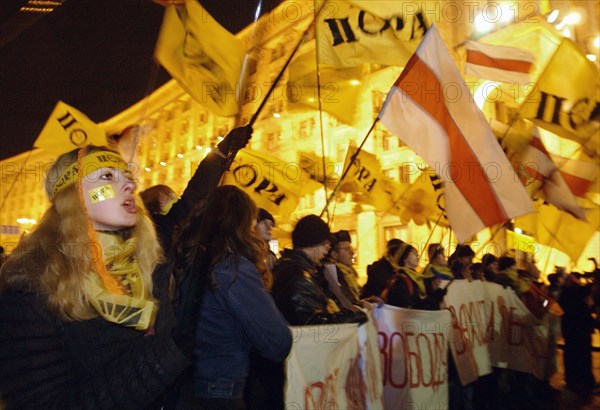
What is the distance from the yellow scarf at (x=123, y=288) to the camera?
61.5 inches

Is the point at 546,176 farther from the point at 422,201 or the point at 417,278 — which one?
the point at 422,201

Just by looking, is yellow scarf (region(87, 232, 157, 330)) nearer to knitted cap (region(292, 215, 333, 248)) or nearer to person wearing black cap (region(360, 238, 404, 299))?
knitted cap (region(292, 215, 333, 248))

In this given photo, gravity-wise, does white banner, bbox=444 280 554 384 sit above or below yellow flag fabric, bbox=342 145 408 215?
below

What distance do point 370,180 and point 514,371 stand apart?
5.36 meters

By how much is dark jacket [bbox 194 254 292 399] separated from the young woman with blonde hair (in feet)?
1.63

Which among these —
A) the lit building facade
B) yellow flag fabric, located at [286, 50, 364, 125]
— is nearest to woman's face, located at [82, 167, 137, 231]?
yellow flag fabric, located at [286, 50, 364, 125]

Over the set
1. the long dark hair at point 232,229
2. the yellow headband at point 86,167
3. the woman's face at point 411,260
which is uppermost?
the yellow headband at point 86,167

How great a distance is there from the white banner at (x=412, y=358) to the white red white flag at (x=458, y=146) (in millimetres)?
907

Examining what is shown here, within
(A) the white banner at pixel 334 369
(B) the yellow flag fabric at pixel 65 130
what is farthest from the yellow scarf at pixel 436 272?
(B) the yellow flag fabric at pixel 65 130

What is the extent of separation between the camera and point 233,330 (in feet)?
7.82

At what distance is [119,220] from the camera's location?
5.89ft

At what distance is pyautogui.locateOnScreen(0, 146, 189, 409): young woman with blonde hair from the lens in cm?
140

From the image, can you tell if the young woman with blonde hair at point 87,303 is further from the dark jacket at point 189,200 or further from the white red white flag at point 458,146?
the white red white flag at point 458,146

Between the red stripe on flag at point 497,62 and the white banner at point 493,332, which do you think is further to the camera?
the red stripe on flag at point 497,62
